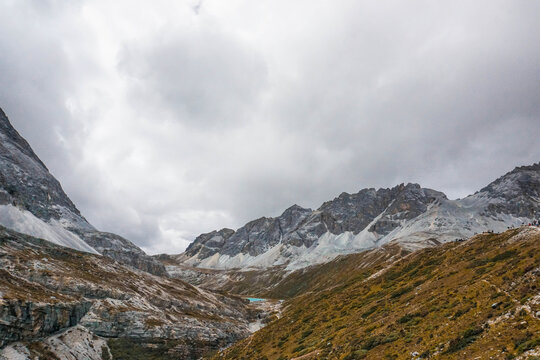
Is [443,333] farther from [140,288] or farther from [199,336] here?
[140,288]

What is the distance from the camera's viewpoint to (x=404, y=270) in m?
81.2

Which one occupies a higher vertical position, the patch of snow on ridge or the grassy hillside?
the patch of snow on ridge

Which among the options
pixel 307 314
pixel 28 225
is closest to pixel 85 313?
pixel 307 314

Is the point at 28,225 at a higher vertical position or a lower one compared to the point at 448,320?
higher

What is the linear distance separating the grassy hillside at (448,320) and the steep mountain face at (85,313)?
1264 inches

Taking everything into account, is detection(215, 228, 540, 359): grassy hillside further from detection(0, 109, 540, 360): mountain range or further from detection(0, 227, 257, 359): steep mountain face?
detection(0, 227, 257, 359): steep mountain face

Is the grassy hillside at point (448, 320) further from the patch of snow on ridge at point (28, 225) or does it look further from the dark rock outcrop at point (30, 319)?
the patch of snow on ridge at point (28, 225)

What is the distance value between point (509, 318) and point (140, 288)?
12357cm

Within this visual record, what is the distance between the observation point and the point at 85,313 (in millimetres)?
82438

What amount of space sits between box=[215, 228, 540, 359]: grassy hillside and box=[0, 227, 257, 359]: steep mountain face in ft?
105

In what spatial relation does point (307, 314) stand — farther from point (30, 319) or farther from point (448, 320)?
point (30, 319)

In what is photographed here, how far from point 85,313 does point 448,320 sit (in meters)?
88.7

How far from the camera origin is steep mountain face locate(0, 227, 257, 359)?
61.1 meters

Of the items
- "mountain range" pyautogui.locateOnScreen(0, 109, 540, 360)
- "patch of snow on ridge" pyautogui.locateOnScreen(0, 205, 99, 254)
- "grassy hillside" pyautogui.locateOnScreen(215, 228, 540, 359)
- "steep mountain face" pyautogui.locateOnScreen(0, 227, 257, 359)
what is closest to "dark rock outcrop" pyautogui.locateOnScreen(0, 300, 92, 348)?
"steep mountain face" pyautogui.locateOnScreen(0, 227, 257, 359)
